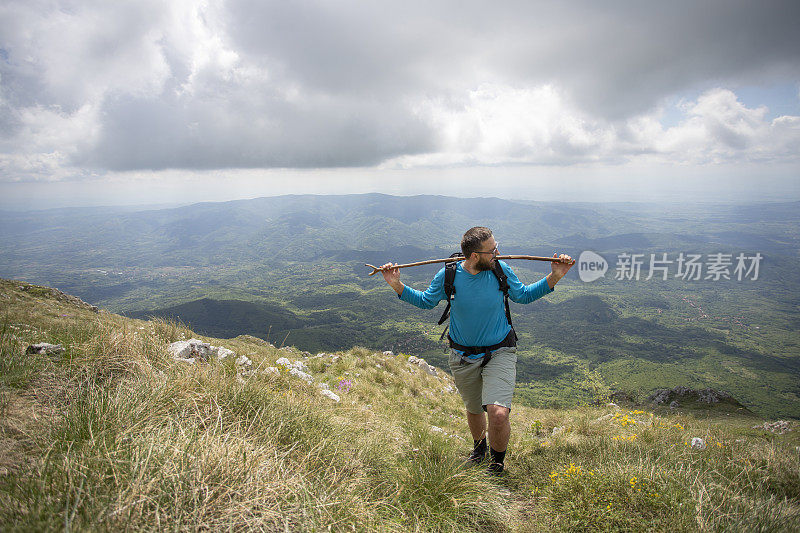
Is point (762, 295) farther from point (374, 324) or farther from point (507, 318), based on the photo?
point (507, 318)

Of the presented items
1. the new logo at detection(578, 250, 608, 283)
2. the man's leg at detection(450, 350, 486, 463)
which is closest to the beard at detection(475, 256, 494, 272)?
the man's leg at detection(450, 350, 486, 463)

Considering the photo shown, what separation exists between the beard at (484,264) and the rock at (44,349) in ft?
19.5

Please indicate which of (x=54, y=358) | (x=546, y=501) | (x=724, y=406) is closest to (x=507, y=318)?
(x=546, y=501)

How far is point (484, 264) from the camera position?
4.35 meters

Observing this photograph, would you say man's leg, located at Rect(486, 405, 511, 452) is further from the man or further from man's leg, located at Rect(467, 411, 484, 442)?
man's leg, located at Rect(467, 411, 484, 442)

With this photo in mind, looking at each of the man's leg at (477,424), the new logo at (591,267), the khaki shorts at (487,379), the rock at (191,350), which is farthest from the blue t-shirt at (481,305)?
the rock at (191,350)

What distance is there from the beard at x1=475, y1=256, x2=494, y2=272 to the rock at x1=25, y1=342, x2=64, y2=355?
5931 millimetres

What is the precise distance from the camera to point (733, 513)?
2.79 metres

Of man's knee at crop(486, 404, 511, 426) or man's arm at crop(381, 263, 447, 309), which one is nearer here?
man's knee at crop(486, 404, 511, 426)

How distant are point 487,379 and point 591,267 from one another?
10.9 feet

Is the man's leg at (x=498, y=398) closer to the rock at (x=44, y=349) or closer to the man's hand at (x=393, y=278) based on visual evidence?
the man's hand at (x=393, y=278)

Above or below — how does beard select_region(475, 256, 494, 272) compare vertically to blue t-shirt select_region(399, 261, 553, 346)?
above

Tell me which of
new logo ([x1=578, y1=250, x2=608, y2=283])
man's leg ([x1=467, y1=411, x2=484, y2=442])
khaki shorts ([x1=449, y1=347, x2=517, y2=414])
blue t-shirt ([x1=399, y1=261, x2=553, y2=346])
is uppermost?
new logo ([x1=578, y1=250, x2=608, y2=283])

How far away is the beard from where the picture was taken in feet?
14.2
